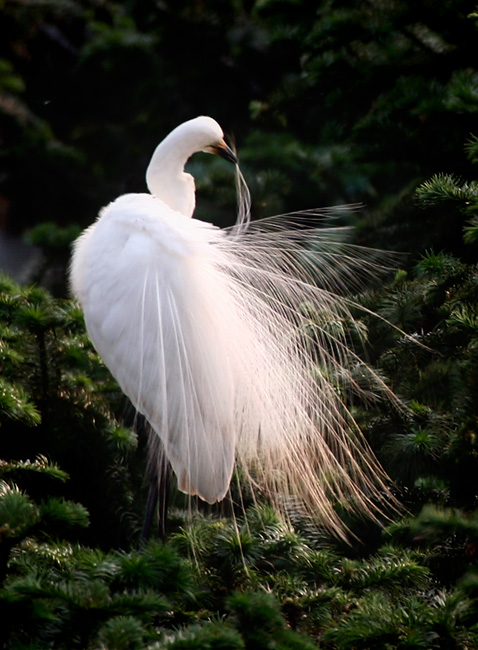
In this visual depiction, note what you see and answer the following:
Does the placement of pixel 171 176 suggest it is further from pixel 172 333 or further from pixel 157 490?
pixel 157 490

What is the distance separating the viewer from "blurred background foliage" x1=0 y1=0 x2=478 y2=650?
1322mm

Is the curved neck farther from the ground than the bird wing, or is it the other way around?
the curved neck

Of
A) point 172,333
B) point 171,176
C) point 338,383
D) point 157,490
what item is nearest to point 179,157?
point 171,176

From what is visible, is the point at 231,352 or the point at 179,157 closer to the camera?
the point at 231,352

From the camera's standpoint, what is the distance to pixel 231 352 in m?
2.04

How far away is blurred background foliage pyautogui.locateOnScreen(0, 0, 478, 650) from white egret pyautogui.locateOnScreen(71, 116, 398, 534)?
0.10 meters

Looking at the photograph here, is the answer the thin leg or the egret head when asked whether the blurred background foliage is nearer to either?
the thin leg

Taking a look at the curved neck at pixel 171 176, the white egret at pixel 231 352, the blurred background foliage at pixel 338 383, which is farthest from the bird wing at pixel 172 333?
the curved neck at pixel 171 176

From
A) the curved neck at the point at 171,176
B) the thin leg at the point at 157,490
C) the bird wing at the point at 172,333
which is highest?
the curved neck at the point at 171,176

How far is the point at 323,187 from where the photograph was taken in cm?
371

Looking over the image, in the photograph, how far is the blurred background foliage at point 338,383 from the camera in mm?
1322

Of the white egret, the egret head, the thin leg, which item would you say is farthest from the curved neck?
the thin leg

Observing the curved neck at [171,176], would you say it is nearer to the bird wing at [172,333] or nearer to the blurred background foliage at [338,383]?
the bird wing at [172,333]

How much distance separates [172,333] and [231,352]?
18 centimetres
